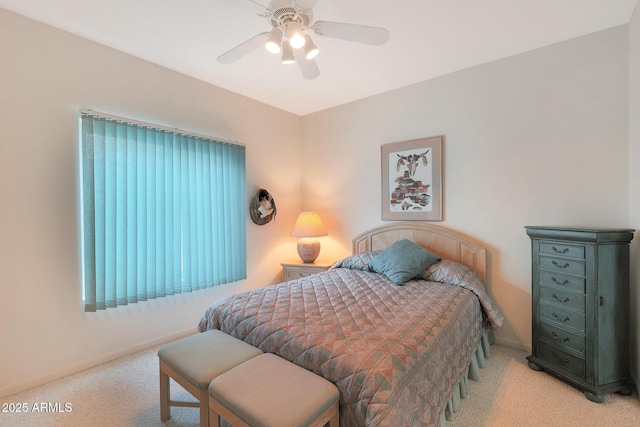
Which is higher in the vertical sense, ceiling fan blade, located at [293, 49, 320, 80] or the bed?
ceiling fan blade, located at [293, 49, 320, 80]

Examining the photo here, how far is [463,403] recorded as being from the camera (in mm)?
1843

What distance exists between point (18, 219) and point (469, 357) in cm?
328

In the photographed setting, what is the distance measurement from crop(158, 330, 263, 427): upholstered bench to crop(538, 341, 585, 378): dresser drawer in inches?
82.9

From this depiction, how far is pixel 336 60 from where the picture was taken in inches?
103

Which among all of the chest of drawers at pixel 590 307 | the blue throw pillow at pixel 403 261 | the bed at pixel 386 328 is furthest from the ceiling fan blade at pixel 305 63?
the chest of drawers at pixel 590 307

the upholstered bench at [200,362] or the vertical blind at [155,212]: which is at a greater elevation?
the vertical blind at [155,212]

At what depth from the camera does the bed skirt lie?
168 centimetres

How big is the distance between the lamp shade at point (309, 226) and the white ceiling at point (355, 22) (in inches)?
64.2

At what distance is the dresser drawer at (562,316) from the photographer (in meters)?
1.92

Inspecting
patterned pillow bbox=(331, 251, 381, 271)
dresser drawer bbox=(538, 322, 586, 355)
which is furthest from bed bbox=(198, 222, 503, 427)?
dresser drawer bbox=(538, 322, 586, 355)

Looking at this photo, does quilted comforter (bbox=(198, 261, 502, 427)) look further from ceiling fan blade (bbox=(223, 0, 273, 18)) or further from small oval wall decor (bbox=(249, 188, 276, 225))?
ceiling fan blade (bbox=(223, 0, 273, 18))

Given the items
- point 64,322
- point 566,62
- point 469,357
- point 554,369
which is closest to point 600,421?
point 554,369

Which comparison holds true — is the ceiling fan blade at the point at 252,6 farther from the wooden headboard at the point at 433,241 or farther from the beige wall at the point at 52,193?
the wooden headboard at the point at 433,241

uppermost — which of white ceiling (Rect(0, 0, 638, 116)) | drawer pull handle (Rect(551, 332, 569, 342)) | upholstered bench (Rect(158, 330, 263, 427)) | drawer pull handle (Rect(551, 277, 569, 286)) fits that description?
white ceiling (Rect(0, 0, 638, 116))
